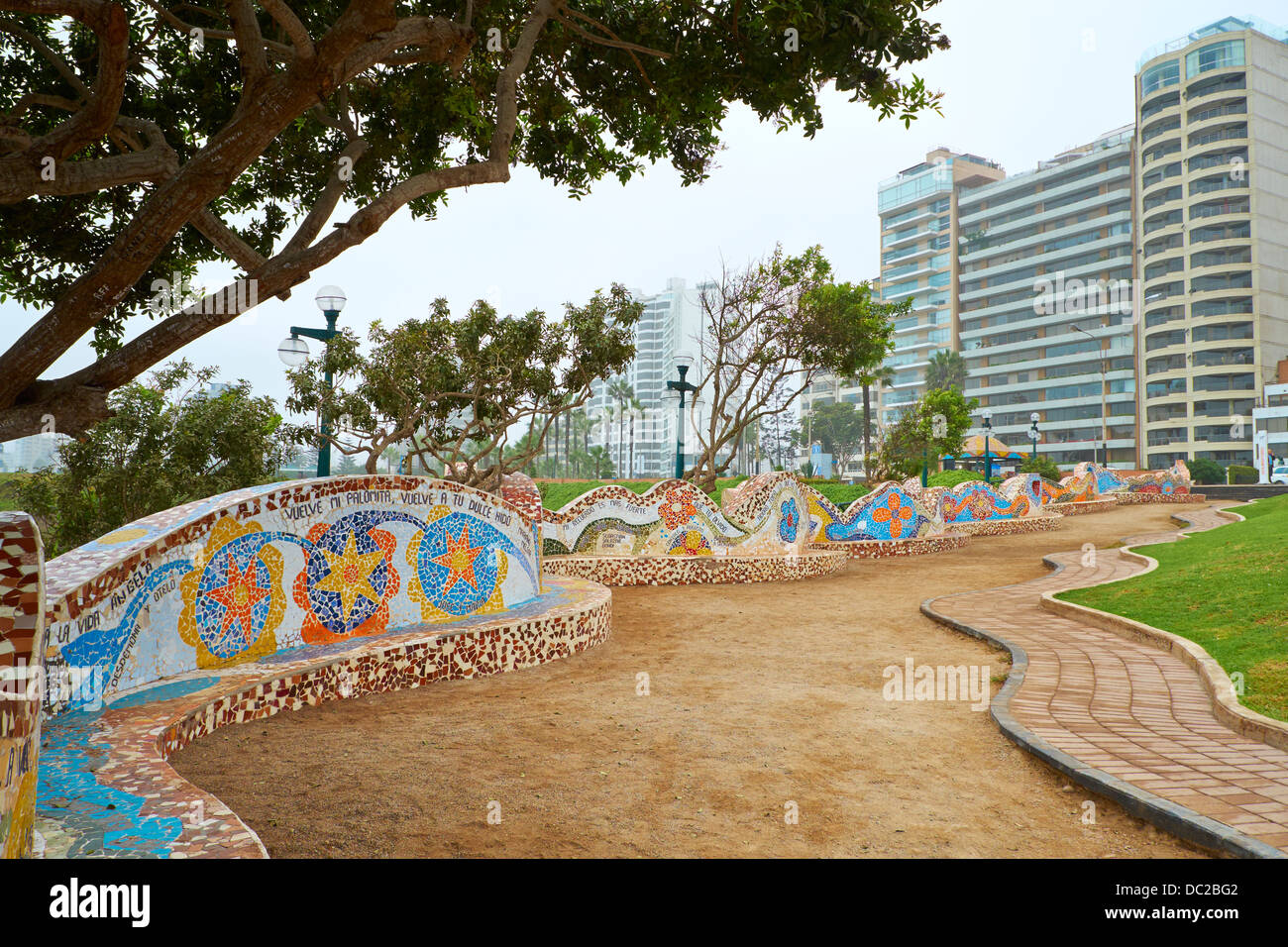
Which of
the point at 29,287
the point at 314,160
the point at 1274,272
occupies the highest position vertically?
the point at 1274,272

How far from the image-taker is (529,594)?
328 inches

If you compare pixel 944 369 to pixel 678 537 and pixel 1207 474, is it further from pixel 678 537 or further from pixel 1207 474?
pixel 678 537

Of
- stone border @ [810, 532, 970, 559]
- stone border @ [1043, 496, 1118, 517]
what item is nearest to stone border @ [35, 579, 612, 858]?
stone border @ [810, 532, 970, 559]

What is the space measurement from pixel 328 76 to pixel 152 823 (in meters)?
3.67

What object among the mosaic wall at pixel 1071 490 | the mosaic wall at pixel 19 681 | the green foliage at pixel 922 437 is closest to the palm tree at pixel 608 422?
the green foliage at pixel 922 437

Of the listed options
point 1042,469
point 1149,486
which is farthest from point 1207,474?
point 1042,469

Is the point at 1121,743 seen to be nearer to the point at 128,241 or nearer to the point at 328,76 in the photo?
the point at 328,76

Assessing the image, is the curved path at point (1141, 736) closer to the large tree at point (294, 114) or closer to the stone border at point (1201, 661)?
the stone border at point (1201, 661)

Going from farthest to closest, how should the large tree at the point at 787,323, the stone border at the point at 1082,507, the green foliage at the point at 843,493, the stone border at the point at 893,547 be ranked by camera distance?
the stone border at the point at 1082,507, the green foliage at the point at 843,493, the large tree at the point at 787,323, the stone border at the point at 893,547

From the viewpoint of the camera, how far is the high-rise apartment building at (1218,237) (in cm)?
6344

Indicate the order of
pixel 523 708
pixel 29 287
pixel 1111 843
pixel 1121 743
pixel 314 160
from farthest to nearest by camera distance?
pixel 314 160
pixel 29 287
pixel 523 708
pixel 1121 743
pixel 1111 843

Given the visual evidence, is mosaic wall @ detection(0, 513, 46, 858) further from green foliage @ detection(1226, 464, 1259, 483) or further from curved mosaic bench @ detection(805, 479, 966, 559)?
green foliage @ detection(1226, 464, 1259, 483)

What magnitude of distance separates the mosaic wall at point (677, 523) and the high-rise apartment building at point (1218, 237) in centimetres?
6755

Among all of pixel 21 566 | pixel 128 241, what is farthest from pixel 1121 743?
pixel 128 241
